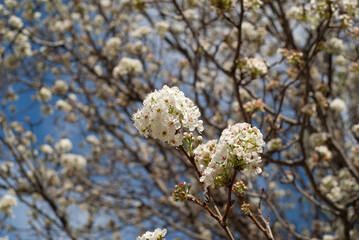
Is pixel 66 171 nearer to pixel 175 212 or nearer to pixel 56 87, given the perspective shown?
pixel 56 87

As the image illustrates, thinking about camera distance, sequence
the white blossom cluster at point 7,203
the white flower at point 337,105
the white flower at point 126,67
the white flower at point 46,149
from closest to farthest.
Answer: the white flower at point 337,105 → the white blossom cluster at point 7,203 → the white flower at point 126,67 → the white flower at point 46,149

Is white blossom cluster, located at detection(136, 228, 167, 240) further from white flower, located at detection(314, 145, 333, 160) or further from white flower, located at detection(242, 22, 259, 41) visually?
white flower, located at detection(242, 22, 259, 41)

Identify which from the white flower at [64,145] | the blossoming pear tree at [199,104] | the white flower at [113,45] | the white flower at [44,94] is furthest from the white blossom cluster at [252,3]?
the white flower at [64,145]

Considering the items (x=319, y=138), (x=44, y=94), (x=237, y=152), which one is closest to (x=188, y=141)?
(x=237, y=152)

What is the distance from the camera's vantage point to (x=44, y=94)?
301 inches

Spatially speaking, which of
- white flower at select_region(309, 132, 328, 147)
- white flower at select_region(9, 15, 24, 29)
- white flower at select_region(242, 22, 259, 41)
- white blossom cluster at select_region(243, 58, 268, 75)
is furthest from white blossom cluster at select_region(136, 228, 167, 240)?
white flower at select_region(9, 15, 24, 29)

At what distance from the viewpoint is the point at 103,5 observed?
866 cm

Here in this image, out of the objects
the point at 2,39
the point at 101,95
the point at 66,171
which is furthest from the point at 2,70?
the point at 66,171

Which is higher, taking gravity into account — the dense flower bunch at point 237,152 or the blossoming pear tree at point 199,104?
the blossoming pear tree at point 199,104

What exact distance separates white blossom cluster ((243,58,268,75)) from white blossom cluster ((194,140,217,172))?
6.82 ft

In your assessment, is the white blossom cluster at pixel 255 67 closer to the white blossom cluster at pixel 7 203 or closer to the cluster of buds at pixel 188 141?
the cluster of buds at pixel 188 141

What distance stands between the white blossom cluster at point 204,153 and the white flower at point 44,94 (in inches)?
248

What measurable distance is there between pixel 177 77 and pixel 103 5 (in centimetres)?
308

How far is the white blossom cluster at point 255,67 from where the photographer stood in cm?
406
